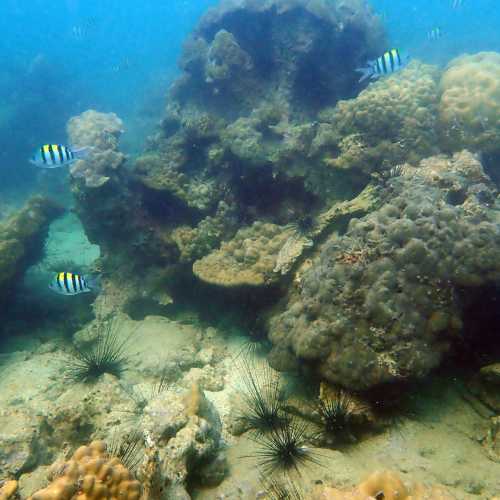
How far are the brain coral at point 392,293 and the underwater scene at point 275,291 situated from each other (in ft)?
0.07

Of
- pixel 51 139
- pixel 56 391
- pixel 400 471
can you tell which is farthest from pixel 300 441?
pixel 51 139

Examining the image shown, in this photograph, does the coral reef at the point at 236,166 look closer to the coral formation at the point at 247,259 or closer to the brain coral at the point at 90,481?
the coral formation at the point at 247,259

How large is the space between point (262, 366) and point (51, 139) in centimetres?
2141

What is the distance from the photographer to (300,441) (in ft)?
12.4

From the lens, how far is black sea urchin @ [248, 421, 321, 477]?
137 inches

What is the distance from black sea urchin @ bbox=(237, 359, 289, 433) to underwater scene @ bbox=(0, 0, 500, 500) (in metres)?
0.04

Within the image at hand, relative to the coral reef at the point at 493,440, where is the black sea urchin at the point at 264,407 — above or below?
above

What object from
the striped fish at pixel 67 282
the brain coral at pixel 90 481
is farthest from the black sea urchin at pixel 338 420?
the striped fish at pixel 67 282

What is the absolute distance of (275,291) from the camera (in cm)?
605

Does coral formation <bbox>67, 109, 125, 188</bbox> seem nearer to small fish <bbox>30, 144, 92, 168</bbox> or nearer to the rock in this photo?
small fish <bbox>30, 144, 92, 168</bbox>

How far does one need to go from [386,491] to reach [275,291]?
139 inches

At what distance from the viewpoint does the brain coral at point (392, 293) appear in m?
3.78

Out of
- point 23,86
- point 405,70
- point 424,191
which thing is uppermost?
point 23,86

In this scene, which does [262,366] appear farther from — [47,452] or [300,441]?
[47,452]
